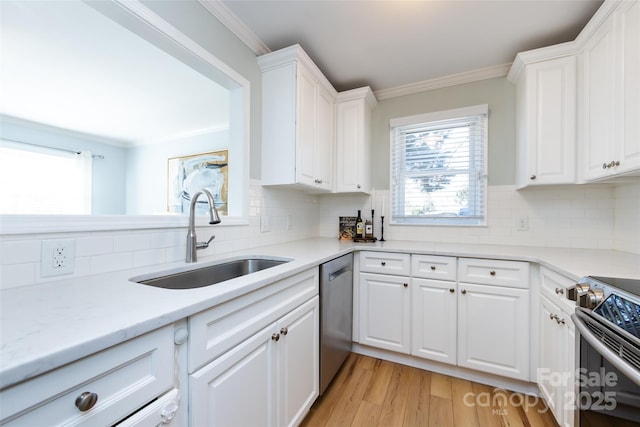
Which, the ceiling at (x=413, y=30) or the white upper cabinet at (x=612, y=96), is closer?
the white upper cabinet at (x=612, y=96)

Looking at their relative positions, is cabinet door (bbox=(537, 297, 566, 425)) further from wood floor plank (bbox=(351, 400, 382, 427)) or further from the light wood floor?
wood floor plank (bbox=(351, 400, 382, 427))

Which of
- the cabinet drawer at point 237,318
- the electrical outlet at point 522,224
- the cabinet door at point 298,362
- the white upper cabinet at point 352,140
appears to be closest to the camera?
the cabinet drawer at point 237,318

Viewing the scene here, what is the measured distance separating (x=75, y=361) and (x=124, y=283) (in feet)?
1.60

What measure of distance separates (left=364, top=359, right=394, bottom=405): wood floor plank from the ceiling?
8.08ft

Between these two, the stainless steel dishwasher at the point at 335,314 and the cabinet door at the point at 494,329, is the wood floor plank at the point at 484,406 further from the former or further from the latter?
the stainless steel dishwasher at the point at 335,314

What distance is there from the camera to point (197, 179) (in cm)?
390

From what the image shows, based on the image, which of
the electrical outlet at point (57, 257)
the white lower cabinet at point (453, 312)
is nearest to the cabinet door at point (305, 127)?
the white lower cabinet at point (453, 312)

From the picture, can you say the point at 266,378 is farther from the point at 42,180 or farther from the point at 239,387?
the point at 42,180

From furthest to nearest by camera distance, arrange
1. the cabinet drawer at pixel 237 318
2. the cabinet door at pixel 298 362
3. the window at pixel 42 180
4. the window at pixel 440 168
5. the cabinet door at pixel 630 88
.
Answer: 1. the window at pixel 42 180
2. the window at pixel 440 168
3. the cabinet door at pixel 630 88
4. the cabinet door at pixel 298 362
5. the cabinet drawer at pixel 237 318

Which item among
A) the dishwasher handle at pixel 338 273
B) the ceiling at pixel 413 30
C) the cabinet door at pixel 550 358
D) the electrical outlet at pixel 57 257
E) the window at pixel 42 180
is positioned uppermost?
the ceiling at pixel 413 30

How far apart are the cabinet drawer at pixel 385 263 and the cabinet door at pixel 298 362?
0.69 m

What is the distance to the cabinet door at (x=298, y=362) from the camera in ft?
3.84

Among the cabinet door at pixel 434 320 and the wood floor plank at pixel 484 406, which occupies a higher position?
the cabinet door at pixel 434 320

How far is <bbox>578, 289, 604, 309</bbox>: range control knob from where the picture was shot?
2.89 feet
